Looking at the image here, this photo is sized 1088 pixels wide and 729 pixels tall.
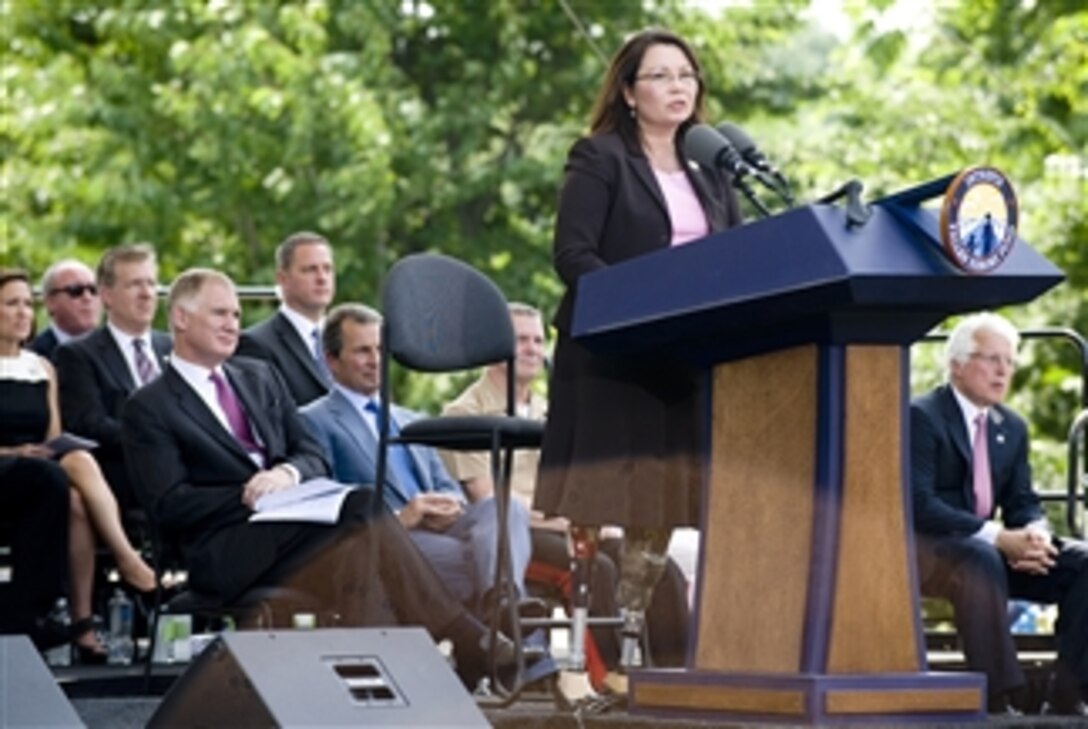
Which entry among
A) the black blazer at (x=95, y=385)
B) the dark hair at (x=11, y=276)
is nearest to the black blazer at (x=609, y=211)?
the black blazer at (x=95, y=385)

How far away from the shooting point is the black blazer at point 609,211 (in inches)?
224

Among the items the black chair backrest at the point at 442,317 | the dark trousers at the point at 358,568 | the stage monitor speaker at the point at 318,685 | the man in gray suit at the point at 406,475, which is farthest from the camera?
the man in gray suit at the point at 406,475

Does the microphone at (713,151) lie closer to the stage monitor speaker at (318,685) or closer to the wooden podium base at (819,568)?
the wooden podium base at (819,568)

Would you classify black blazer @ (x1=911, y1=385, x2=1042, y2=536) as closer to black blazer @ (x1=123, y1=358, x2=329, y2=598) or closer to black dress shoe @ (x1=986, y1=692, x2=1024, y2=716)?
black dress shoe @ (x1=986, y1=692, x2=1024, y2=716)

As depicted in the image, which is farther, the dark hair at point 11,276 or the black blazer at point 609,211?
the dark hair at point 11,276

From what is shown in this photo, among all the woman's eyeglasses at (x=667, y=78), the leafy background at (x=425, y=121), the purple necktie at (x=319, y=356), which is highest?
the leafy background at (x=425, y=121)

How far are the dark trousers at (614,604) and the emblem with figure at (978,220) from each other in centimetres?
187

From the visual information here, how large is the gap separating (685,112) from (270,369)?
2.09 metres

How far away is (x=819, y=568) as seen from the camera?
4762 millimetres

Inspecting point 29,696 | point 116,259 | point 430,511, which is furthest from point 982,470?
point 29,696

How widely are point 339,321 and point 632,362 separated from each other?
70.2 inches

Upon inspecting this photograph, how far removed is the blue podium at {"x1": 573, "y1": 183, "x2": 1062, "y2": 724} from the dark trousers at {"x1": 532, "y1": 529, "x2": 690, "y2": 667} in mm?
1295

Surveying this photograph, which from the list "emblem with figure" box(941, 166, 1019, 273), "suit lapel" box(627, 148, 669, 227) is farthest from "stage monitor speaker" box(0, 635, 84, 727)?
"suit lapel" box(627, 148, 669, 227)

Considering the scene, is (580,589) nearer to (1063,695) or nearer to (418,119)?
(1063,695)
